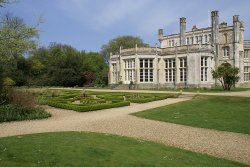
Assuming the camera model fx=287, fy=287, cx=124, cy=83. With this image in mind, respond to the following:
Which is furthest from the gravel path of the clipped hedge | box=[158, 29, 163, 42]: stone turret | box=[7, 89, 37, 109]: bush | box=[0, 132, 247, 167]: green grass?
box=[158, 29, 163, 42]: stone turret

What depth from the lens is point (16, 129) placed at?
40.7 feet

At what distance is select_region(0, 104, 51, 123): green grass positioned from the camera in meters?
14.8

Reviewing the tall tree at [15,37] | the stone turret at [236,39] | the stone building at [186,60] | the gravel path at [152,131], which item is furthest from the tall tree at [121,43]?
the tall tree at [15,37]

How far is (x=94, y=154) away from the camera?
7.55 metres

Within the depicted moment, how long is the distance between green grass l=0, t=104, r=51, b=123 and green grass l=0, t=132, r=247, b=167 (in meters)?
5.97

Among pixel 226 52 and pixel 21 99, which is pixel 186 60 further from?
pixel 21 99

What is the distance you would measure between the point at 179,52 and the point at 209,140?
102ft

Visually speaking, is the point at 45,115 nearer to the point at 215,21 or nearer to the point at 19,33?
the point at 19,33

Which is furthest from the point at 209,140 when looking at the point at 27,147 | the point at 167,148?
the point at 27,147

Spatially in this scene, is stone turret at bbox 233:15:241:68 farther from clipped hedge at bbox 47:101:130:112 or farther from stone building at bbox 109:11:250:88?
clipped hedge at bbox 47:101:130:112

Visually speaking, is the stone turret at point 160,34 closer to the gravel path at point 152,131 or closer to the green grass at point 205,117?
the green grass at point 205,117

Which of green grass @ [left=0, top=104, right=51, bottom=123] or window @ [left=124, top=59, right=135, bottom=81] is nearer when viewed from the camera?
green grass @ [left=0, top=104, right=51, bottom=123]

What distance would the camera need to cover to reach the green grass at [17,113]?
48.6ft

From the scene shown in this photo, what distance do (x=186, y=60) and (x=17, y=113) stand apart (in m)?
28.8
